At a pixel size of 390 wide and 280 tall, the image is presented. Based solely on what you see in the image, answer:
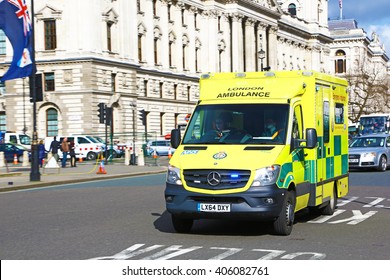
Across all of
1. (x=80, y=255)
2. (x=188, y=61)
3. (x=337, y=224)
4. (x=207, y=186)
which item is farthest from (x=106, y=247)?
(x=188, y=61)

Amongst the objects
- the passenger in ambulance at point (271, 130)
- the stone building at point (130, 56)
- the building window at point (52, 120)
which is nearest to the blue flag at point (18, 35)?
the passenger in ambulance at point (271, 130)

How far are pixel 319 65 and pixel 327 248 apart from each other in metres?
115

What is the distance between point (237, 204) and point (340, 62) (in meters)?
145

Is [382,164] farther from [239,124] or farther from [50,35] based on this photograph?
[50,35]

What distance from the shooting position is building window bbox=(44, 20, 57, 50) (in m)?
64.0

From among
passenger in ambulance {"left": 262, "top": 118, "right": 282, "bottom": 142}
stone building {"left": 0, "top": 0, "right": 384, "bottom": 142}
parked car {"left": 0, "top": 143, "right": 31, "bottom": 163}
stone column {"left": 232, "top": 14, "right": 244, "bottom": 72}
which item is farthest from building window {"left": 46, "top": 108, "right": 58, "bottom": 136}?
passenger in ambulance {"left": 262, "top": 118, "right": 282, "bottom": 142}

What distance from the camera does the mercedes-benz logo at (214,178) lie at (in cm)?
1175

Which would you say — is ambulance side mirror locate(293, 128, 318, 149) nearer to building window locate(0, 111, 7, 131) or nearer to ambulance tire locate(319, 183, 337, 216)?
ambulance tire locate(319, 183, 337, 216)

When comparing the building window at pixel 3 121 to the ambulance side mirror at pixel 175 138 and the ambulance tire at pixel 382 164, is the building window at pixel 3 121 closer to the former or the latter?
the ambulance tire at pixel 382 164

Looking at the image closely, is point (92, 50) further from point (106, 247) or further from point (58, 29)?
point (106, 247)

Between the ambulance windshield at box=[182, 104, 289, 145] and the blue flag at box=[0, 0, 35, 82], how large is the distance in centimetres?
1645
